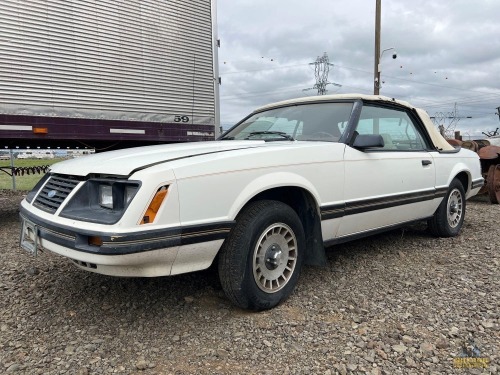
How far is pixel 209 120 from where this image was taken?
7.04m

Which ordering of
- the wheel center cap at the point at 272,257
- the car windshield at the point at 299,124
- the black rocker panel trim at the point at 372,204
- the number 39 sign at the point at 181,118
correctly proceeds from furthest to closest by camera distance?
1. the number 39 sign at the point at 181,118
2. the car windshield at the point at 299,124
3. the black rocker panel trim at the point at 372,204
4. the wheel center cap at the point at 272,257

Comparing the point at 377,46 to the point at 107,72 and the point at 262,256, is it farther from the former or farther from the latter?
the point at 262,256

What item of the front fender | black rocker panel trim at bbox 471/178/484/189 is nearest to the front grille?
the front fender

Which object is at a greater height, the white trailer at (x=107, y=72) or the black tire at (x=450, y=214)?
the white trailer at (x=107, y=72)

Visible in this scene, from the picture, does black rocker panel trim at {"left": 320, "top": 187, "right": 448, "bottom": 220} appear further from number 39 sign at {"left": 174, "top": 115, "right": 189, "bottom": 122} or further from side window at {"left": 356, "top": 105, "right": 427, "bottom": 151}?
number 39 sign at {"left": 174, "top": 115, "right": 189, "bottom": 122}

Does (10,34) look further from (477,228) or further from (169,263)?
(477,228)

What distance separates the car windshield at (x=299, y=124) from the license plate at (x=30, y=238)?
1.92 meters

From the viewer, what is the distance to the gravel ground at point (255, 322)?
2.27m

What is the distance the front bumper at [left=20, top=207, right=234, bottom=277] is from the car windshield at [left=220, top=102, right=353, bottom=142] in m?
1.39

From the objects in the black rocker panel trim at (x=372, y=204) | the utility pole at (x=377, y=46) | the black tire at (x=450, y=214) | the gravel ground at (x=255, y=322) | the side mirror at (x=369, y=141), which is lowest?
the gravel ground at (x=255, y=322)

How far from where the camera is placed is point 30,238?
9.32ft

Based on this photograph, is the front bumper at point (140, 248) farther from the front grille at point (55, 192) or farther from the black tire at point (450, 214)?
the black tire at point (450, 214)

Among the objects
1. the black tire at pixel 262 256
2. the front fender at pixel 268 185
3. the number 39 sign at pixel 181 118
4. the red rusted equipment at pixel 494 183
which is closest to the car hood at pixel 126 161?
the front fender at pixel 268 185

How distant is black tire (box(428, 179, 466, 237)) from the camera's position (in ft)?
15.4
